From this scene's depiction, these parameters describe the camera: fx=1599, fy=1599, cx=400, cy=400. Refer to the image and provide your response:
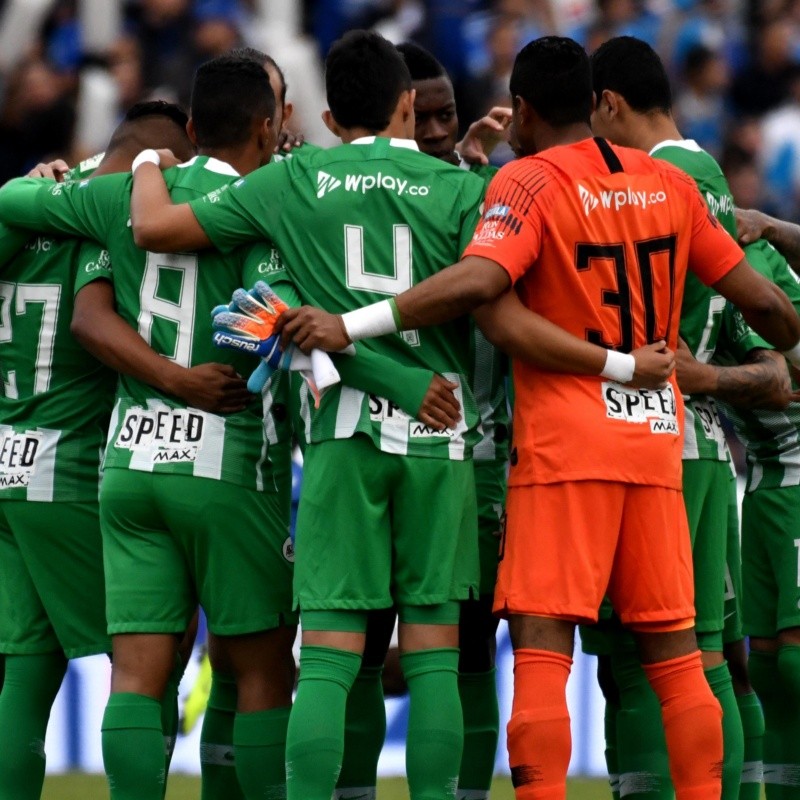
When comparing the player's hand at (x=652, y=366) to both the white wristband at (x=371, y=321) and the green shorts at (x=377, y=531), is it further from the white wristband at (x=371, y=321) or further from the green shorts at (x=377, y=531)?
the white wristband at (x=371, y=321)

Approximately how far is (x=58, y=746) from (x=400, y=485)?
3.86 metres

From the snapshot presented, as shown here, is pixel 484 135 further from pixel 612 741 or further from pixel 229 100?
pixel 612 741

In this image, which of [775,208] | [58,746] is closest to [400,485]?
[58,746]

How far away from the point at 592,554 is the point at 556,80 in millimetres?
1592

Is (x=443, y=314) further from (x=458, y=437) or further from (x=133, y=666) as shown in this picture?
(x=133, y=666)

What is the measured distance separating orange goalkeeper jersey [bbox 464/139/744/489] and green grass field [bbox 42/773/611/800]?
3.13 metres

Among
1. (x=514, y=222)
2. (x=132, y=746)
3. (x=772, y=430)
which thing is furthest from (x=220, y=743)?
(x=772, y=430)

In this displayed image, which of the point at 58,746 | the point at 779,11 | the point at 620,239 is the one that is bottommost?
the point at 58,746

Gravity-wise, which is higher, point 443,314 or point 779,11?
point 779,11

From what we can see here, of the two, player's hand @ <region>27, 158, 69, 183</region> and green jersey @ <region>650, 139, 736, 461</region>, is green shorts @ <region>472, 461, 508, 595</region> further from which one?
player's hand @ <region>27, 158, 69, 183</region>

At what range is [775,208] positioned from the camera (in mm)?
12461

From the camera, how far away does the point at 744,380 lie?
591 centimetres

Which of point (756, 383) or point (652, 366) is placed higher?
point (756, 383)

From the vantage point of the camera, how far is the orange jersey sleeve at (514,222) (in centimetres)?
507
